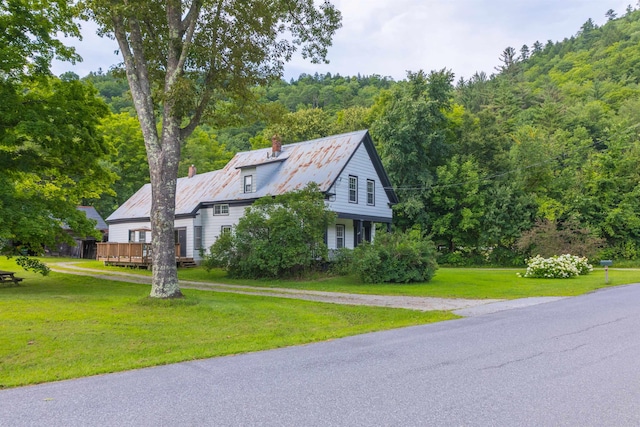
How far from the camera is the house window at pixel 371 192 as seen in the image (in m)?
26.8

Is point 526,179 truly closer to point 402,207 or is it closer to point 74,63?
point 402,207

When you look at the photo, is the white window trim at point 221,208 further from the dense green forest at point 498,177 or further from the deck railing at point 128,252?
the dense green forest at point 498,177

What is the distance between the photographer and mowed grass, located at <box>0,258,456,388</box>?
22.4 feet

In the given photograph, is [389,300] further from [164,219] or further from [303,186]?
[303,186]

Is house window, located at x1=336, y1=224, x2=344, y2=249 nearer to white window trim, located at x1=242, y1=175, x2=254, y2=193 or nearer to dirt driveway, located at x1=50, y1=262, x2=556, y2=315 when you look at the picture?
white window trim, located at x1=242, y1=175, x2=254, y2=193

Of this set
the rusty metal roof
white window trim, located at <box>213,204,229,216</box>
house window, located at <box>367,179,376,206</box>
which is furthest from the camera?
white window trim, located at <box>213,204,229,216</box>

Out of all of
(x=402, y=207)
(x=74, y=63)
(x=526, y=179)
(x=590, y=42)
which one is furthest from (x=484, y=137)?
(x=590, y=42)

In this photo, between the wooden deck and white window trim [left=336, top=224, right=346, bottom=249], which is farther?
the wooden deck

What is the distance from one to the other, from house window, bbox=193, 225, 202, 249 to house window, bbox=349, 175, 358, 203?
1016cm

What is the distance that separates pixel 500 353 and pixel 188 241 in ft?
82.4

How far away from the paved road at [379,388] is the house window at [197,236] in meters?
22.5

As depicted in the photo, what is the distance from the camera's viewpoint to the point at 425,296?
1500 cm

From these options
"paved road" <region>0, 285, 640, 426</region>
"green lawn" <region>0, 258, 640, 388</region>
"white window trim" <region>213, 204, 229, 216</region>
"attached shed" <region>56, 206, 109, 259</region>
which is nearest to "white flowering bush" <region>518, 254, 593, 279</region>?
"green lawn" <region>0, 258, 640, 388</region>

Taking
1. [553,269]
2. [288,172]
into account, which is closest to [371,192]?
[288,172]
